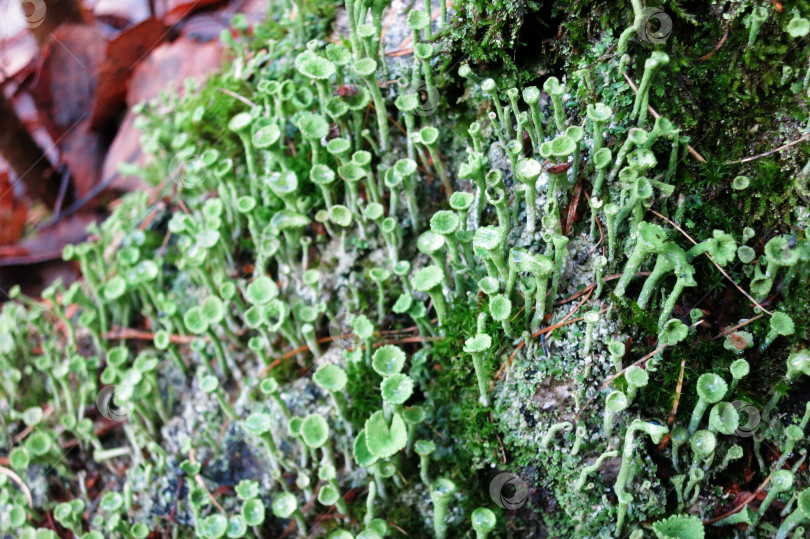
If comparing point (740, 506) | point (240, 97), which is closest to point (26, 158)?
point (240, 97)

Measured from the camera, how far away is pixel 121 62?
354 centimetres

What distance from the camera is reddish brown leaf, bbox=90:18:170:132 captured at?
3.50 meters

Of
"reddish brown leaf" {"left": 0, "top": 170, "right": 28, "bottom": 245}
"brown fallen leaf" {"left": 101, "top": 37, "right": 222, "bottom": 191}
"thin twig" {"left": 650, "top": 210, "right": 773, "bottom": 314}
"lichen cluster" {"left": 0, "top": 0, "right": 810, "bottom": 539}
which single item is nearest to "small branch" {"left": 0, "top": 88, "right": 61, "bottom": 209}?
"reddish brown leaf" {"left": 0, "top": 170, "right": 28, "bottom": 245}

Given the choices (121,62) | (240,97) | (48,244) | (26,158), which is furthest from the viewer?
(121,62)

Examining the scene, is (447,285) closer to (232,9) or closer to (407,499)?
(407,499)

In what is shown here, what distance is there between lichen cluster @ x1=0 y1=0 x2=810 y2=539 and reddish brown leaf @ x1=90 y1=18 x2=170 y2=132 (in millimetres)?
1097

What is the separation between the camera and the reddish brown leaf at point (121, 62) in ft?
11.5

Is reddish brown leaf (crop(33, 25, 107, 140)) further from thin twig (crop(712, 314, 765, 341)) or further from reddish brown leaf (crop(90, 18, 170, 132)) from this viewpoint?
thin twig (crop(712, 314, 765, 341))

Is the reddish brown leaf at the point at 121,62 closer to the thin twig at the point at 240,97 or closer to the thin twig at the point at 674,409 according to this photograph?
the thin twig at the point at 240,97

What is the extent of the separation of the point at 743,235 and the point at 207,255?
1.94 meters

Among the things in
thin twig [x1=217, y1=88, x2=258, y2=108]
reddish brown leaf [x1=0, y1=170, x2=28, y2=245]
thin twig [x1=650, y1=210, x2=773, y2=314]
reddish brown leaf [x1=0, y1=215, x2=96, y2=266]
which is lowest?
reddish brown leaf [x1=0, y1=215, x2=96, y2=266]

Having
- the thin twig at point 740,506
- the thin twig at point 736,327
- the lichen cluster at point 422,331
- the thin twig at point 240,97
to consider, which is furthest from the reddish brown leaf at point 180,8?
the thin twig at point 740,506

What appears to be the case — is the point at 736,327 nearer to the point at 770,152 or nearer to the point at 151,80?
the point at 770,152

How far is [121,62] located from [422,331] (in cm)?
281
